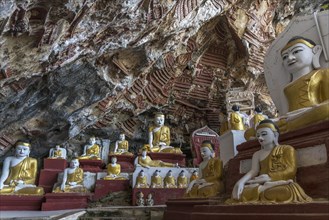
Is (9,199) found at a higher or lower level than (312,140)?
lower

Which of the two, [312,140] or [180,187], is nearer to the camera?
[312,140]

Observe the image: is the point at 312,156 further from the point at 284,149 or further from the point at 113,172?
the point at 113,172

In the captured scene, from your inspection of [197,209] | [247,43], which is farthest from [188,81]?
[197,209]

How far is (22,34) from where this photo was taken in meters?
5.73

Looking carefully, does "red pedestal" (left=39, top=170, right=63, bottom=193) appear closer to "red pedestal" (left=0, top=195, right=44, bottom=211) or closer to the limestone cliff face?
"red pedestal" (left=0, top=195, right=44, bottom=211)

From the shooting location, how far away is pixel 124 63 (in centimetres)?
970

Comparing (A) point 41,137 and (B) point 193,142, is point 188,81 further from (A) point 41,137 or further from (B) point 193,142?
(A) point 41,137

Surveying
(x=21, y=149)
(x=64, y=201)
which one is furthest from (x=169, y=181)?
(x=21, y=149)

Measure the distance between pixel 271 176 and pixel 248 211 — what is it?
1.51 ft

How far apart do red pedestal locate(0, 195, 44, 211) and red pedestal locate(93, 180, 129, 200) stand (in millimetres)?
1554

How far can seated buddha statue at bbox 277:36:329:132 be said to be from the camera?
4047 mm

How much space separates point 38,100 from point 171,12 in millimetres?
4504

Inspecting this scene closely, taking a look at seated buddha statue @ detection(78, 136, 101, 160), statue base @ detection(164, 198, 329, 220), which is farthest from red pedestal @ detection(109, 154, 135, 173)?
statue base @ detection(164, 198, 329, 220)

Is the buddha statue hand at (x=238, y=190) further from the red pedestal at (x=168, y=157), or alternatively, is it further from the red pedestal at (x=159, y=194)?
the red pedestal at (x=168, y=157)
